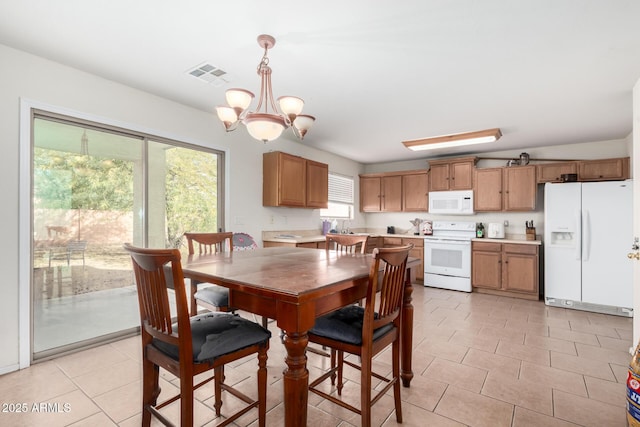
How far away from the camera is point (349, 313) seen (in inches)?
74.2

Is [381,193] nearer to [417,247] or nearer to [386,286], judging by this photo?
[417,247]

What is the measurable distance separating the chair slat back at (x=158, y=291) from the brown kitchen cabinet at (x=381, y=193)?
206 inches

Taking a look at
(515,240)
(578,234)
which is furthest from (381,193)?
(578,234)

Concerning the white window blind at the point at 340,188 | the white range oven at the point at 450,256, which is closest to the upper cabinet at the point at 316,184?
the white window blind at the point at 340,188

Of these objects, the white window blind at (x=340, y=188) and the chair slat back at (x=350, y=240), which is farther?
the white window blind at (x=340, y=188)

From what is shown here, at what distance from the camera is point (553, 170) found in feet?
15.4

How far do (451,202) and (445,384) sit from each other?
12.5ft

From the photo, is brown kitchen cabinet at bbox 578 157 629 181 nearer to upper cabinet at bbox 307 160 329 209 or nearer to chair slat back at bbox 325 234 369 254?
upper cabinet at bbox 307 160 329 209

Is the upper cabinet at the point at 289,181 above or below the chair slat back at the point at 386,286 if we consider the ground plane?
above

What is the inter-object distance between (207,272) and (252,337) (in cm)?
41

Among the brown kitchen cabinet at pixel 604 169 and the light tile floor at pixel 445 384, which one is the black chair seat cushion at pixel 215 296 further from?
the brown kitchen cabinet at pixel 604 169

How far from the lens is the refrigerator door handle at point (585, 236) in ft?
13.1

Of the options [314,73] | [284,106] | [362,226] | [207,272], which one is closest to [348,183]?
[362,226]

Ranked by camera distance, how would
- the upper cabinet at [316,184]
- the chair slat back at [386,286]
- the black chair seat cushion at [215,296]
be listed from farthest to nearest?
the upper cabinet at [316,184] < the black chair seat cushion at [215,296] < the chair slat back at [386,286]
